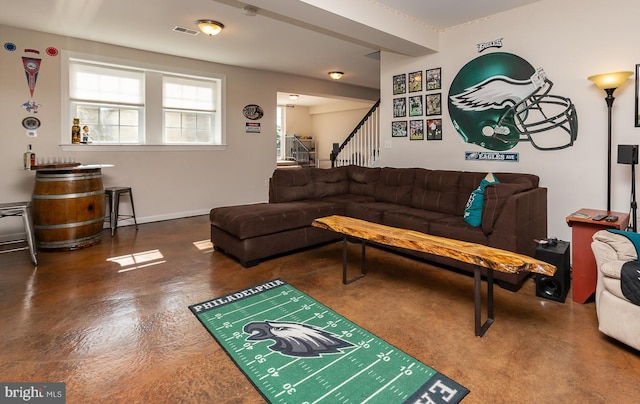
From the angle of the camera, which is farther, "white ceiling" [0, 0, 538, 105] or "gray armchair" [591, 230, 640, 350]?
"white ceiling" [0, 0, 538, 105]

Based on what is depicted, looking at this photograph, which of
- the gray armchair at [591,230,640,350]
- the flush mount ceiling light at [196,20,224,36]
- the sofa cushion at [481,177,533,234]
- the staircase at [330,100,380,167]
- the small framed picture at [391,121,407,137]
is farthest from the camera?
the staircase at [330,100,380,167]

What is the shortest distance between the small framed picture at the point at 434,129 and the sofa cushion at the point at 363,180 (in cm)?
85

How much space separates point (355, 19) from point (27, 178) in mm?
4675

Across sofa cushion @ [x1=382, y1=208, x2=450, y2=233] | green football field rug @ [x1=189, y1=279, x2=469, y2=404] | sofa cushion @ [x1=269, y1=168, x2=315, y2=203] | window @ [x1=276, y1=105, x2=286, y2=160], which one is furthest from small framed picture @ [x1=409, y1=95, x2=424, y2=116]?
window @ [x1=276, y1=105, x2=286, y2=160]

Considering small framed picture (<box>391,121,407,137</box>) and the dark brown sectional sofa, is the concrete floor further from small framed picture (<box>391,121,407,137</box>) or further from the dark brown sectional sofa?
small framed picture (<box>391,121,407,137</box>)

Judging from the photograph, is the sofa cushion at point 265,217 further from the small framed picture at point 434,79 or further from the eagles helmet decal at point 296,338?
the small framed picture at point 434,79

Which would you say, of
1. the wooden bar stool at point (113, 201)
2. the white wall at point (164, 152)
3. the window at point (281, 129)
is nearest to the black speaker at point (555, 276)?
the wooden bar stool at point (113, 201)

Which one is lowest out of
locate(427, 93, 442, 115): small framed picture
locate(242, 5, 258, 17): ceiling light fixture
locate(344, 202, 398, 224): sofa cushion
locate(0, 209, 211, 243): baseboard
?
locate(0, 209, 211, 243): baseboard

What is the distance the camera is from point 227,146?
657 centimetres

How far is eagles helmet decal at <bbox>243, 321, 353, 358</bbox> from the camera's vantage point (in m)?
2.06

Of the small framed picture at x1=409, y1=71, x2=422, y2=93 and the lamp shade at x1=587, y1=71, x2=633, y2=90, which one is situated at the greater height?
the small framed picture at x1=409, y1=71, x2=422, y2=93

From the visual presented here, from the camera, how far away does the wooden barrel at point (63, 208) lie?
13.1ft

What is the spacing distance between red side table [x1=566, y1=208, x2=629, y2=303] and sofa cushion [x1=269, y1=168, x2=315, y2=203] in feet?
9.85

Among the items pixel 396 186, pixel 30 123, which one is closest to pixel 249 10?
pixel 396 186
